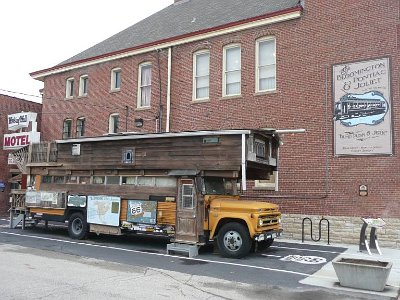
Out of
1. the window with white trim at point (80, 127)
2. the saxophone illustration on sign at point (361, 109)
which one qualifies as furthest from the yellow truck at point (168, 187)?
the window with white trim at point (80, 127)

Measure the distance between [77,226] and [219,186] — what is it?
577 cm

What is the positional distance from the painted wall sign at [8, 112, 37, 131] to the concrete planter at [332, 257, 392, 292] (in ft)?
64.8

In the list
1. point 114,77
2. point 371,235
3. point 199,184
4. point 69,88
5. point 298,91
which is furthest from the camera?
point 69,88

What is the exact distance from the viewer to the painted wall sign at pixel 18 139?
23283 millimetres

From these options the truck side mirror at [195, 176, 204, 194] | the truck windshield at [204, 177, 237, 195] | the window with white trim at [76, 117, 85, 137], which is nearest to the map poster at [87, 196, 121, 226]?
the truck side mirror at [195, 176, 204, 194]

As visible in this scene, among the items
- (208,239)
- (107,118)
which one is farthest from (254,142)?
(107,118)

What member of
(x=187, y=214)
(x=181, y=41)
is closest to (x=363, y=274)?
(x=187, y=214)

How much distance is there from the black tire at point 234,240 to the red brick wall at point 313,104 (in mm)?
5165

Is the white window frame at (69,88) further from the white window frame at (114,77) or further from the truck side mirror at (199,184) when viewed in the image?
the truck side mirror at (199,184)

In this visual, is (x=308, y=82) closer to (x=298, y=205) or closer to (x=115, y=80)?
(x=298, y=205)

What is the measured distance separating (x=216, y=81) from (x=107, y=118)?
23.0 feet

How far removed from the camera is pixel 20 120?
949 inches

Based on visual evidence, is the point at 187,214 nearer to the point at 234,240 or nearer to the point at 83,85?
the point at 234,240

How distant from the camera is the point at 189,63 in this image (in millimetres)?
19984
